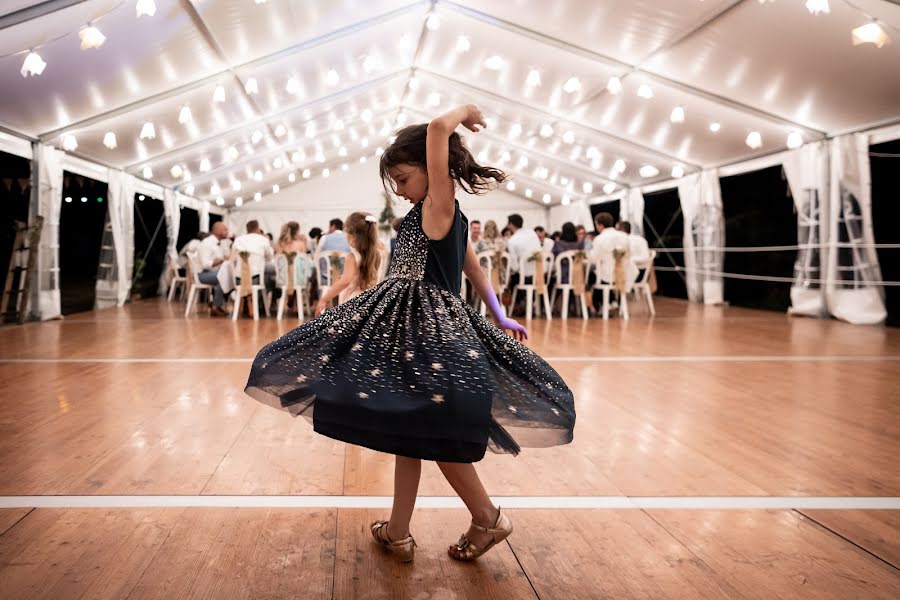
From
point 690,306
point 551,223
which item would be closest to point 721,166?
point 690,306

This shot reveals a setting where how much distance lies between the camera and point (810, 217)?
26.6 ft

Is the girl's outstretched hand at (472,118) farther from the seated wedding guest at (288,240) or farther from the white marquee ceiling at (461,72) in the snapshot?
the seated wedding guest at (288,240)

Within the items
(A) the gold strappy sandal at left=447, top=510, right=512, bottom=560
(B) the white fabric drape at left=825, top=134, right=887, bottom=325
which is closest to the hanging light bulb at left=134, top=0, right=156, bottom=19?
(A) the gold strappy sandal at left=447, top=510, right=512, bottom=560

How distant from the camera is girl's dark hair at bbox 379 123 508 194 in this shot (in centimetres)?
151

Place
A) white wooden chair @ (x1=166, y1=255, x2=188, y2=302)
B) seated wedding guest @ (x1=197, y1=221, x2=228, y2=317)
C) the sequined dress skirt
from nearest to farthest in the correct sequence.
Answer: the sequined dress skirt
seated wedding guest @ (x1=197, y1=221, x2=228, y2=317)
white wooden chair @ (x1=166, y1=255, x2=188, y2=302)

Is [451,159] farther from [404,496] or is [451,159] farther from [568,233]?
[568,233]

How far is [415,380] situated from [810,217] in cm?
794

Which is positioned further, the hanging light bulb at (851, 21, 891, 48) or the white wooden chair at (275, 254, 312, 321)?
the white wooden chair at (275, 254, 312, 321)

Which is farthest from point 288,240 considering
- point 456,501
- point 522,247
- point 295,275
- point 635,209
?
point 635,209

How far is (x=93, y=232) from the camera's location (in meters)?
11.7

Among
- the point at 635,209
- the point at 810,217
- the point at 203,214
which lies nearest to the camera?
the point at 810,217

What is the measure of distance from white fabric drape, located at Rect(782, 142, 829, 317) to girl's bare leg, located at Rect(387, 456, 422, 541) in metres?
7.63

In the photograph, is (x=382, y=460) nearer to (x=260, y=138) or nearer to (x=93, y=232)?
(x=260, y=138)

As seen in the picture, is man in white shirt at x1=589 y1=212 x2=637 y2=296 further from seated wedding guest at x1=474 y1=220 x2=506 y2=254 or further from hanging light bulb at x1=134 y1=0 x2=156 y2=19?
hanging light bulb at x1=134 y1=0 x2=156 y2=19
